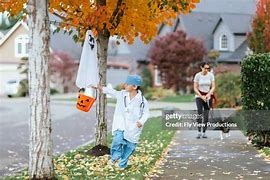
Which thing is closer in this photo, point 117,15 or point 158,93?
point 117,15

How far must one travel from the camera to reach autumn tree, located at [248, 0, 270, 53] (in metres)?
24.2

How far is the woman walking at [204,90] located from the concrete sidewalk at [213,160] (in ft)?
2.09

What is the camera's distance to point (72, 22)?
1073 centimetres

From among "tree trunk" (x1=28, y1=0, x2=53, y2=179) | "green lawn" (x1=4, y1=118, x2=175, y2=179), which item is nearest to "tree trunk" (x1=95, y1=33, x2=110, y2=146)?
"green lawn" (x1=4, y1=118, x2=175, y2=179)

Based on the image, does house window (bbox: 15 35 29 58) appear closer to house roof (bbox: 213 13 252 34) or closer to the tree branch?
house roof (bbox: 213 13 252 34)

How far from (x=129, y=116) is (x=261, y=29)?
1758cm

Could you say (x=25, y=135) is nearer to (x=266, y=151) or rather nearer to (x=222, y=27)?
(x=266, y=151)

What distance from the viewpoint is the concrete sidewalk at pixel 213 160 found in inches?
337

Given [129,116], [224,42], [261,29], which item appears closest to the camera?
[129,116]

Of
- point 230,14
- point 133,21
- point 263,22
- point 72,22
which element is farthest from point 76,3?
point 230,14

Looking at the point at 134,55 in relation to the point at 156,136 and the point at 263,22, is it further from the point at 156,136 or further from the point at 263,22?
the point at 156,136

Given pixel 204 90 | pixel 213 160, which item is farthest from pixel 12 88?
pixel 213 160

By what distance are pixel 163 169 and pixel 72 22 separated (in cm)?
331

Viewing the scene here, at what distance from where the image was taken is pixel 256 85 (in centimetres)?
1128
